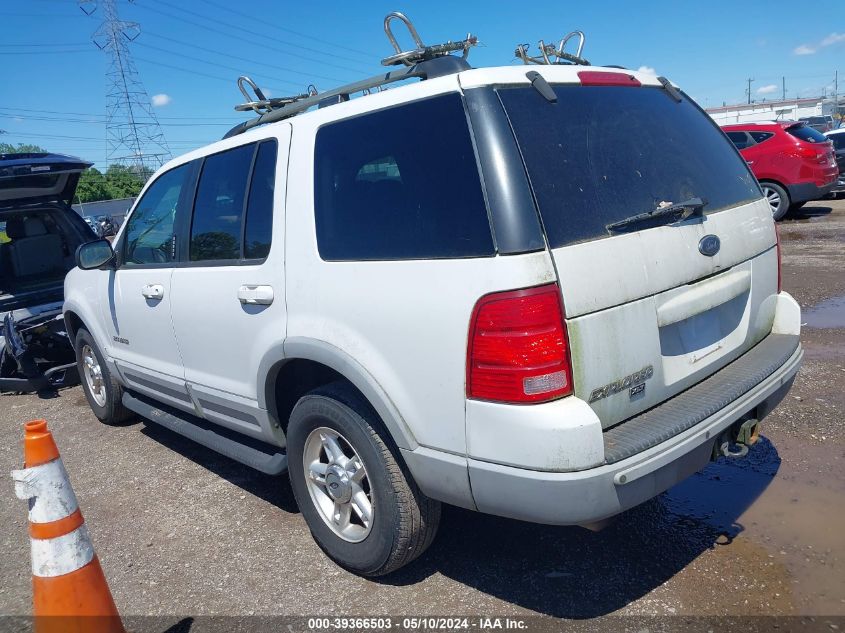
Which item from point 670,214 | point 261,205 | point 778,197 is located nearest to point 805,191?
point 778,197

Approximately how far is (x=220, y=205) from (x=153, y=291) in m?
0.80

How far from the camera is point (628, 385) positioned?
2.38m

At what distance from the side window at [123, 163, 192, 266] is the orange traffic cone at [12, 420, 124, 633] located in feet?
5.67

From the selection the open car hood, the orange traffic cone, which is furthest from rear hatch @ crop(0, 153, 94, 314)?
the orange traffic cone

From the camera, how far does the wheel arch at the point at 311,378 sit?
2.51m

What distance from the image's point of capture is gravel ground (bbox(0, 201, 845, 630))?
2.71 metres

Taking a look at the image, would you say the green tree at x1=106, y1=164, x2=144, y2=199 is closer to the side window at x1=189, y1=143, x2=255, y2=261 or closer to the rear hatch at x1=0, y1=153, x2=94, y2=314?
the rear hatch at x1=0, y1=153, x2=94, y2=314

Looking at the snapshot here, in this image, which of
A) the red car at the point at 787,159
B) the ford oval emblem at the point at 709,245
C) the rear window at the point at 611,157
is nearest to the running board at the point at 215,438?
the rear window at the point at 611,157

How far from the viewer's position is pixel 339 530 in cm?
302

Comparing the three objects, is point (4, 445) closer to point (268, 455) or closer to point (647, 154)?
point (268, 455)

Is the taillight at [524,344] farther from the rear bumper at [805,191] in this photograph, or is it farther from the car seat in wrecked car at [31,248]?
the rear bumper at [805,191]

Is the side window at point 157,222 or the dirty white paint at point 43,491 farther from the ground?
the side window at point 157,222

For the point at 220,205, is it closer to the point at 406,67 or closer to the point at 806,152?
the point at 406,67

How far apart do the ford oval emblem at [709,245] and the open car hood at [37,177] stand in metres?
6.12
